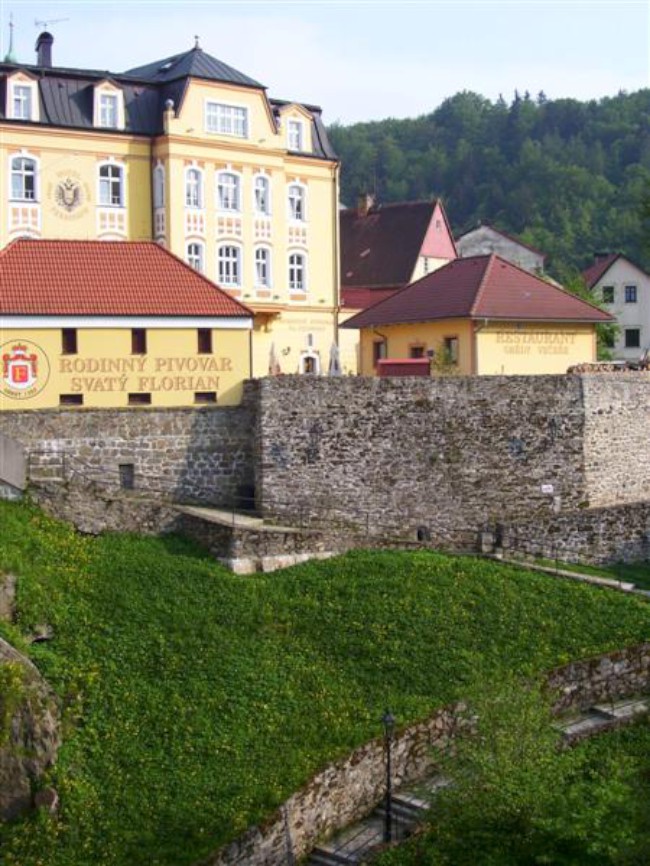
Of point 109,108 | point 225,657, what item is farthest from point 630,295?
point 225,657

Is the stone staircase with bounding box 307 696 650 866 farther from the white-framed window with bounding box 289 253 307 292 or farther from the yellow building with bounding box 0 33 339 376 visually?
the white-framed window with bounding box 289 253 307 292

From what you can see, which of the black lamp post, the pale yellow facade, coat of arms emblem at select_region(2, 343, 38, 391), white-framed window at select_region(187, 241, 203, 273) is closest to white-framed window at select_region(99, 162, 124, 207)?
white-framed window at select_region(187, 241, 203, 273)

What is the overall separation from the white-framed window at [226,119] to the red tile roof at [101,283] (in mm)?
12202

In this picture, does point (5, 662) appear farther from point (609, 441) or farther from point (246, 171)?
point (246, 171)

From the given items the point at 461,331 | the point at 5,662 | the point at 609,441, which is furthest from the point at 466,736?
the point at 461,331

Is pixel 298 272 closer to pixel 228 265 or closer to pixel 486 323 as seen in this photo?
pixel 228 265

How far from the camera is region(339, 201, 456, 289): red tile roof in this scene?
2184 inches

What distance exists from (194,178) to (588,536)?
760 inches

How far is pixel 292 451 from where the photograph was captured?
3106 centimetres

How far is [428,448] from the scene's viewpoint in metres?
31.5

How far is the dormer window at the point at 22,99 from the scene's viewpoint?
4081cm

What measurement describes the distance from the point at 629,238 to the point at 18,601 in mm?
74749

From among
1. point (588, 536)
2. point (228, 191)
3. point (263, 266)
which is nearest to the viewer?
point (588, 536)

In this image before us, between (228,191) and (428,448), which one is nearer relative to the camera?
(428,448)
